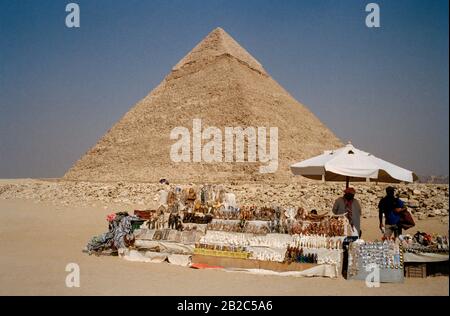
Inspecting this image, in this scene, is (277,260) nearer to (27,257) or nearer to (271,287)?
(271,287)

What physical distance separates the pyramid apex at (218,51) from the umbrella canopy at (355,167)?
51.6m

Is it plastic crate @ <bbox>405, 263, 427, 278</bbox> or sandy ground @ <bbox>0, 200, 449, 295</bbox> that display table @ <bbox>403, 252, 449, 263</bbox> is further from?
sandy ground @ <bbox>0, 200, 449, 295</bbox>

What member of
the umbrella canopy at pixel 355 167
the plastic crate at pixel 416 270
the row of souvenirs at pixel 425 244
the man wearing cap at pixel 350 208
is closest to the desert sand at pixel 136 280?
the plastic crate at pixel 416 270

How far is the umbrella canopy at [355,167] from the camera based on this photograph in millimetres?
8102

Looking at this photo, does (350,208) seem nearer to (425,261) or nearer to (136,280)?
(425,261)

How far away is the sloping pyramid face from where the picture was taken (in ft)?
138

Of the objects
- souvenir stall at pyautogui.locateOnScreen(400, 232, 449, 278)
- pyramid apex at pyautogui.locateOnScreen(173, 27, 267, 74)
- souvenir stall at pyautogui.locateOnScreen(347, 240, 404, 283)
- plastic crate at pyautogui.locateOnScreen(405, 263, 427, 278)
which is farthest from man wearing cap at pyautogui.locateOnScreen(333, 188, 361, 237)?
pyramid apex at pyautogui.locateOnScreen(173, 27, 267, 74)

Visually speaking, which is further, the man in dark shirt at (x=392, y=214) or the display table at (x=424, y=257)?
the man in dark shirt at (x=392, y=214)

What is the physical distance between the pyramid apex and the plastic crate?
176 feet

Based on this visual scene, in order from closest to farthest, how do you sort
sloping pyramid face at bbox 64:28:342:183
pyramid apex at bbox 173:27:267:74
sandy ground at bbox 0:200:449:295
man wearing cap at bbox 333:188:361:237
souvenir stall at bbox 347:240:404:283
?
1. sandy ground at bbox 0:200:449:295
2. souvenir stall at bbox 347:240:404:283
3. man wearing cap at bbox 333:188:361:237
4. sloping pyramid face at bbox 64:28:342:183
5. pyramid apex at bbox 173:27:267:74

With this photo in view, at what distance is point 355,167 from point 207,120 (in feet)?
134

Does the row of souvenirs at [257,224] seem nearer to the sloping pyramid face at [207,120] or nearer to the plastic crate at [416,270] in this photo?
the plastic crate at [416,270]

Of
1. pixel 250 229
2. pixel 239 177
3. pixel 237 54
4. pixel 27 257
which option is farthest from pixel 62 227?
pixel 237 54

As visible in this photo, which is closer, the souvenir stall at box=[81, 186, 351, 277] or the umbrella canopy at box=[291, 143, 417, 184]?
the souvenir stall at box=[81, 186, 351, 277]
